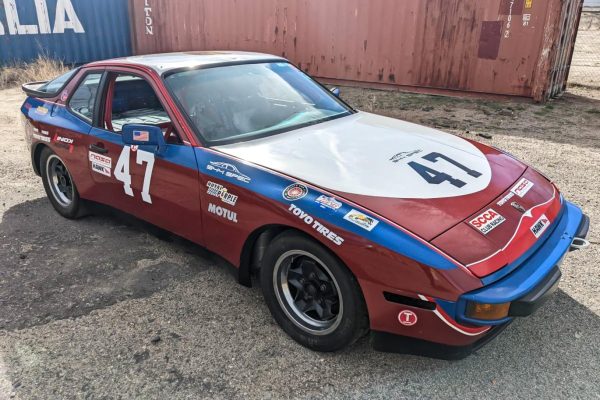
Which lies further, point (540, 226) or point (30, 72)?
point (30, 72)

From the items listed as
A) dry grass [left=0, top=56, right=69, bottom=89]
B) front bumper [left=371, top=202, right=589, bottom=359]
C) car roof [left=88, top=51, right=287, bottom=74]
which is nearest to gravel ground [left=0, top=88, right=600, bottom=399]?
front bumper [left=371, top=202, right=589, bottom=359]

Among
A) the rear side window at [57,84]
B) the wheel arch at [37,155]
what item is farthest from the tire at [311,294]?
the wheel arch at [37,155]

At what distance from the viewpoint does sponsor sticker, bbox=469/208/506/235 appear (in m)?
2.26

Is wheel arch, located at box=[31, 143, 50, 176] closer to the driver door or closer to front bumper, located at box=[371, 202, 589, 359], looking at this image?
the driver door

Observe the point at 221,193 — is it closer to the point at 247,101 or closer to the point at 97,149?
the point at 247,101

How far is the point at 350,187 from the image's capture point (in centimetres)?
244

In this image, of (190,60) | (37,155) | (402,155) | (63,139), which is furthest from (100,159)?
(402,155)

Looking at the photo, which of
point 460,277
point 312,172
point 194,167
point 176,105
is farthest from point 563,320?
point 176,105

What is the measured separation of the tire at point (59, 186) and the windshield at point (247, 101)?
5.50ft

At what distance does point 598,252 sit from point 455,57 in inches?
255

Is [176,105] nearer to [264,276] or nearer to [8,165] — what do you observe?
[264,276]

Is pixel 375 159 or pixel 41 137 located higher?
pixel 375 159

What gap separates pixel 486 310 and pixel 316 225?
0.84 m

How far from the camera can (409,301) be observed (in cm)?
212
